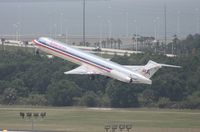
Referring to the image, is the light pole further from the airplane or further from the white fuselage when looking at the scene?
the white fuselage

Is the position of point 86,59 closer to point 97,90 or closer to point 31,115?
point 31,115

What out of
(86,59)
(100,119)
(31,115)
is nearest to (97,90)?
(86,59)

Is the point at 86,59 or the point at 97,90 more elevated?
the point at 86,59

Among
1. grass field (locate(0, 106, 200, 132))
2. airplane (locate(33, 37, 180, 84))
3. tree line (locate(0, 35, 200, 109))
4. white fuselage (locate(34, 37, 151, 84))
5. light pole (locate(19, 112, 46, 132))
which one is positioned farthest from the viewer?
tree line (locate(0, 35, 200, 109))

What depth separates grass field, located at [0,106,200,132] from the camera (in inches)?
5453

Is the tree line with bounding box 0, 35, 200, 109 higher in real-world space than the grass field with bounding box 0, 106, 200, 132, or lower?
higher

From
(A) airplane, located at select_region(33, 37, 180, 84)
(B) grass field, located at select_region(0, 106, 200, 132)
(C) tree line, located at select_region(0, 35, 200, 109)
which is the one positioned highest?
(A) airplane, located at select_region(33, 37, 180, 84)

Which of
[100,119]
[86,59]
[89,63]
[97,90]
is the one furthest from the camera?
[97,90]

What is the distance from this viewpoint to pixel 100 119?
150000mm

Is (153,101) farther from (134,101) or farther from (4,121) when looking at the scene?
(4,121)

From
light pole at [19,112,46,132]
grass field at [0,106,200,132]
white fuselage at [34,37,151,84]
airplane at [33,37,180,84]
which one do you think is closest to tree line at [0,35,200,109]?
grass field at [0,106,200,132]

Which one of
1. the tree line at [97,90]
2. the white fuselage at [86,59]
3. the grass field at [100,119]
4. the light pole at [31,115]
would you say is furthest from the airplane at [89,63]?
the tree line at [97,90]

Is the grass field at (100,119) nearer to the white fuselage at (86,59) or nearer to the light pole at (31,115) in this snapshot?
the light pole at (31,115)

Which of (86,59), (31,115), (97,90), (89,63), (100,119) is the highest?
(86,59)
